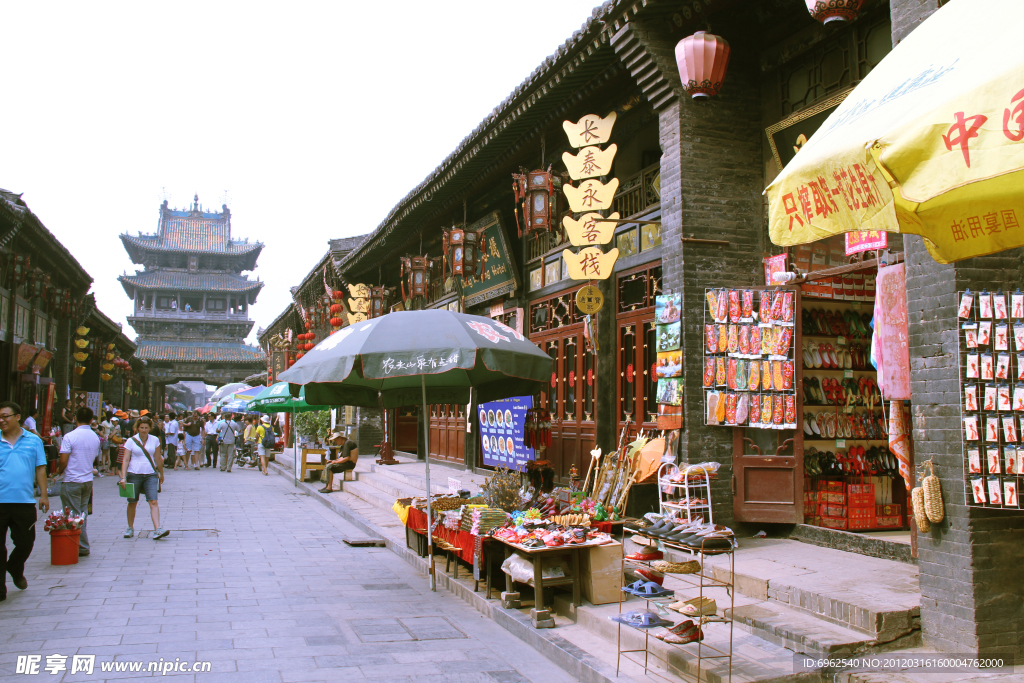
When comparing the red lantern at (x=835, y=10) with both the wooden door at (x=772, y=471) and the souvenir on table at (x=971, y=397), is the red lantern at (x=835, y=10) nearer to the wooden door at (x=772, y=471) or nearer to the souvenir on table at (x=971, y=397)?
the wooden door at (x=772, y=471)

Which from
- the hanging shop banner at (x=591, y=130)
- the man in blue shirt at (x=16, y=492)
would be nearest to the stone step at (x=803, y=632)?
the hanging shop banner at (x=591, y=130)

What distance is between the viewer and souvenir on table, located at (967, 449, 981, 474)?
13.7 ft

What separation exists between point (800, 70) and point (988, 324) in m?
3.82

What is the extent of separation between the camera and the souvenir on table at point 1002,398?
13.7ft

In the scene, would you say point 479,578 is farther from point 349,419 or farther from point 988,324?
point 349,419

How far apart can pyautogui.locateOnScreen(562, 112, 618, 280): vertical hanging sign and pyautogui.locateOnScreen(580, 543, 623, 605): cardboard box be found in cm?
328

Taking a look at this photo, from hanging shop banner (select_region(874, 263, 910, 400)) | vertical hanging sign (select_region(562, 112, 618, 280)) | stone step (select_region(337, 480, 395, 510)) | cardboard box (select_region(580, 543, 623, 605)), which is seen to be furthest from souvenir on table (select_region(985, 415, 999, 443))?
stone step (select_region(337, 480, 395, 510))

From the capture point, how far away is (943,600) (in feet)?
13.9

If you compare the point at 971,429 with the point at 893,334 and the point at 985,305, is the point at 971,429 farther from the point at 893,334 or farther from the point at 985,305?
the point at 893,334

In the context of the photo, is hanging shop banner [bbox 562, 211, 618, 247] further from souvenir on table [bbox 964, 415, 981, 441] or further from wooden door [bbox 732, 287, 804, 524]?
souvenir on table [bbox 964, 415, 981, 441]

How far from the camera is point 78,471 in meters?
8.42

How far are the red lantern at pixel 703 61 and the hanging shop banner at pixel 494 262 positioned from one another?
527 centimetres

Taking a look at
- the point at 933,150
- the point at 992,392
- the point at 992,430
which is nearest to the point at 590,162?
the point at 992,392

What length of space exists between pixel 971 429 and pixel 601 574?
9.07ft
